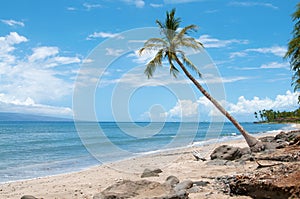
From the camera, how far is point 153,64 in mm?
18047

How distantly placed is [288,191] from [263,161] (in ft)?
17.3

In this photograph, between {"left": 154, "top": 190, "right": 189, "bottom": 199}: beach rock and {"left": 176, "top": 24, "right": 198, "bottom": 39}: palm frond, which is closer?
{"left": 154, "top": 190, "right": 189, "bottom": 199}: beach rock

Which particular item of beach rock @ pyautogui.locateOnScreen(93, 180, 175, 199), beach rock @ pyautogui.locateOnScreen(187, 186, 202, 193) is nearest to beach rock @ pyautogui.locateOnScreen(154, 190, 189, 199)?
beach rock @ pyautogui.locateOnScreen(93, 180, 175, 199)

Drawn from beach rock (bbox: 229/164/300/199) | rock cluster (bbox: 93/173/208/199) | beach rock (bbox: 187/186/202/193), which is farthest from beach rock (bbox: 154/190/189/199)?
beach rock (bbox: 229/164/300/199)

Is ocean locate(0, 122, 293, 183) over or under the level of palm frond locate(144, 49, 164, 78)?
under

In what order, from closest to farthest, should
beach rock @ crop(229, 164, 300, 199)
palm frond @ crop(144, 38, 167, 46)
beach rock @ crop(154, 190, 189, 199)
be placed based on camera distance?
beach rock @ crop(229, 164, 300, 199), beach rock @ crop(154, 190, 189, 199), palm frond @ crop(144, 38, 167, 46)

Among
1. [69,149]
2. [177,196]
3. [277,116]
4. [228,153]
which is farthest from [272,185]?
[277,116]

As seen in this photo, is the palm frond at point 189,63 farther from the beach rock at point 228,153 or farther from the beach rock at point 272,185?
the beach rock at point 272,185

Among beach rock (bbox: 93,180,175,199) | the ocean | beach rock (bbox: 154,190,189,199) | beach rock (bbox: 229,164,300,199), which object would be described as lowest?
the ocean

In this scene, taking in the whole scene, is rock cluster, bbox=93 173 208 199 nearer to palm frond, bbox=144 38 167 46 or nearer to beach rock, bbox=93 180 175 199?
beach rock, bbox=93 180 175 199

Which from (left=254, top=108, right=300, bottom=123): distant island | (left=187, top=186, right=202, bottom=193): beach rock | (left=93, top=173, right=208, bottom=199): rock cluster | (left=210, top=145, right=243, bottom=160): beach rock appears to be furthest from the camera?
(left=254, top=108, right=300, bottom=123): distant island

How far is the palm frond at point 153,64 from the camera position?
59.1 feet

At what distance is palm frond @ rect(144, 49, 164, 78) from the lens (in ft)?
59.1

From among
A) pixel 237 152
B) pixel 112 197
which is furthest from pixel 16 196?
pixel 237 152
